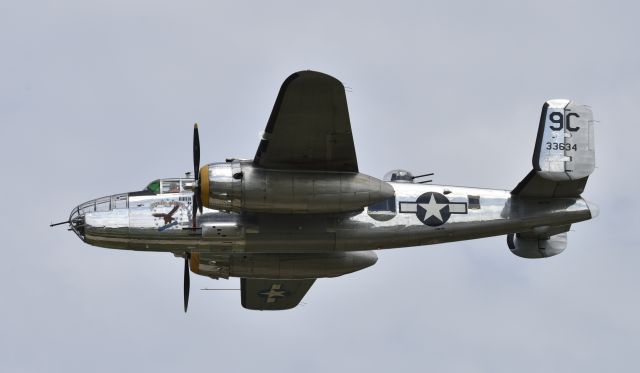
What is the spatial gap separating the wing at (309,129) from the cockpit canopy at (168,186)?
2087 millimetres

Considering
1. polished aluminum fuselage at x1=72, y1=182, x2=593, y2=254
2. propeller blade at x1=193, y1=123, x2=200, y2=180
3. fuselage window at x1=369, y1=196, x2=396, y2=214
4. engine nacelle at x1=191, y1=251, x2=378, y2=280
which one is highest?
propeller blade at x1=193, y1=123, x2=200, y2=180

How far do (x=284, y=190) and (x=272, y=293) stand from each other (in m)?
6.02

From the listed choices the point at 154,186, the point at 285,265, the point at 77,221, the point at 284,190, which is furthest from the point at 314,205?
the point at 77,221

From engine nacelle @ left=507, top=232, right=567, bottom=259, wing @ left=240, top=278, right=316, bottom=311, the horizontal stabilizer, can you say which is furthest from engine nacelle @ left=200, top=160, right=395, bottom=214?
wing @ left=240, top=278, right=316, bottom=311

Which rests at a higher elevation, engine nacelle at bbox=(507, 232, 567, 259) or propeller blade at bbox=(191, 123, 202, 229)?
propeller blade at bbox=(191, 123, 202, 229)

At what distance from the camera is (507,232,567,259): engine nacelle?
2862 centimetres

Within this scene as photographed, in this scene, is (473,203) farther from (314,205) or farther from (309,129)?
(309,129)

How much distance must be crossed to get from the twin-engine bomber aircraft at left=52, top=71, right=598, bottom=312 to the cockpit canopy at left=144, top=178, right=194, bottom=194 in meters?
0.03

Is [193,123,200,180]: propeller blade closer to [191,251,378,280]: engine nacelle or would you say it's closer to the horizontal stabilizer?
[191,251,378,280]: engine nacelle

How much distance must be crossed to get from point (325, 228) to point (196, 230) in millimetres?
2772

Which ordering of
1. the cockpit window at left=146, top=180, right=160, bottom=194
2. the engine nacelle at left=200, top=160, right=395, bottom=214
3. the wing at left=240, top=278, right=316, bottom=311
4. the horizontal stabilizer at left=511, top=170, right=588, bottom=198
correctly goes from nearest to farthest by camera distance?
the engine nacelle at left=200, top=160, right=395, bottom=214 < the cockpit window at left=146, top=180, right=160, bottom=194 < the horizontal stabilizer at left=511, top=170, right=588, bottom=198 < the wing at left=240, top=278, right=316, bottom=311

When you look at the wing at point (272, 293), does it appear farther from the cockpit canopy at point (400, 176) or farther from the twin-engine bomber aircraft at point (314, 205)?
the cockpit canopy at point (400, 176)

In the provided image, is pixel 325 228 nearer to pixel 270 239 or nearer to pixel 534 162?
pixel 270 239

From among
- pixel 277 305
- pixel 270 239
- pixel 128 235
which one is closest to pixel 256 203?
pixel 270 239
